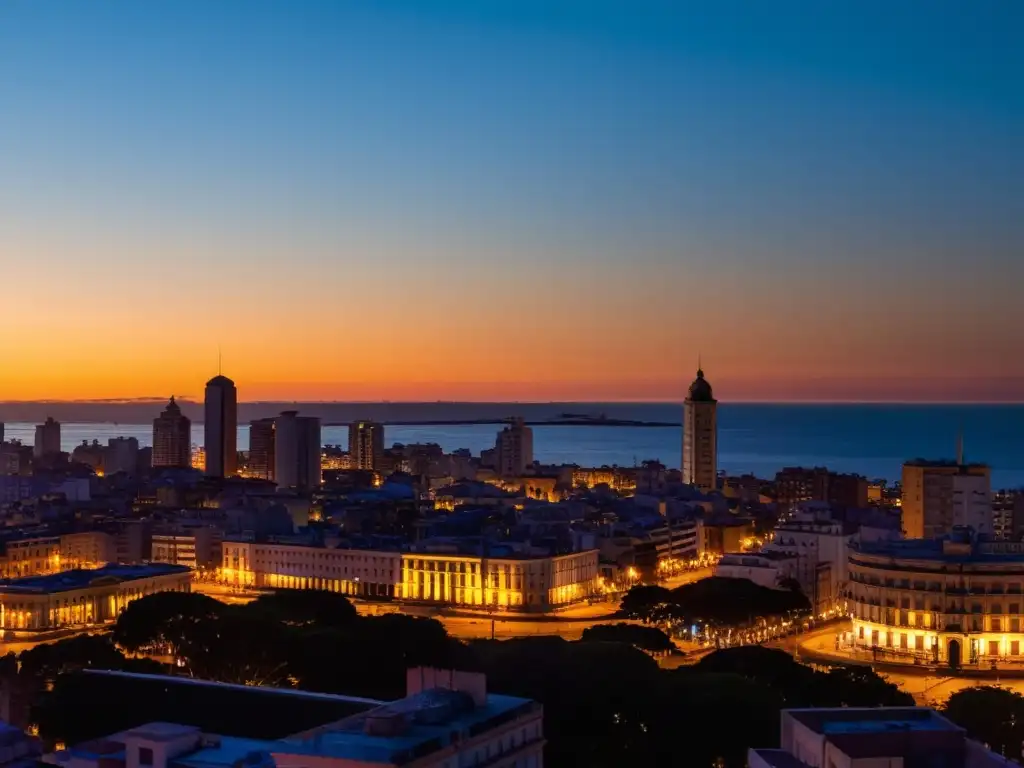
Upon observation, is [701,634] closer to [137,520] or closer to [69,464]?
[137,520]

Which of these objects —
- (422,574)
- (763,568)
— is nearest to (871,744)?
(763,568)

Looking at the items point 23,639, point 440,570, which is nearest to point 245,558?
point 440,570

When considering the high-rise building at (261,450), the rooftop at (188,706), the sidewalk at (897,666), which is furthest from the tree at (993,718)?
the high-rise building at (261,450)

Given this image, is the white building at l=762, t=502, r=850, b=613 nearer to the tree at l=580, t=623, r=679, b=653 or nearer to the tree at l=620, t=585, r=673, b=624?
the tree at l=620, t=585, r=673, b=624

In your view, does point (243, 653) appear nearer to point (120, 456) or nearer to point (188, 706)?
point (188, 706)

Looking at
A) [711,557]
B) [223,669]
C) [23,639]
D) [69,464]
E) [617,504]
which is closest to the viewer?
[223,669]

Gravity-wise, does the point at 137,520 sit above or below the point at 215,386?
below
